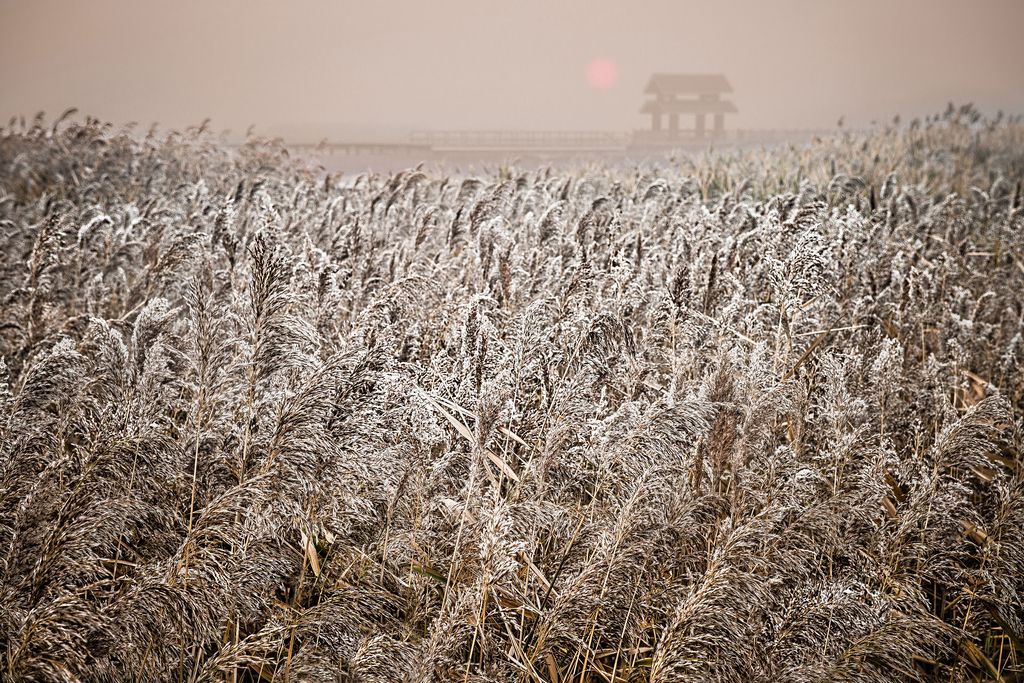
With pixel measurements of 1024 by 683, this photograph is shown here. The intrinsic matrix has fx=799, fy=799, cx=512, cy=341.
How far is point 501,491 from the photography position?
3.45m

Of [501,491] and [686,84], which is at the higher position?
[686,84]

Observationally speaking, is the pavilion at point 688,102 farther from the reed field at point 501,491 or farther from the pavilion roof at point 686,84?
the reed field at point 501,491

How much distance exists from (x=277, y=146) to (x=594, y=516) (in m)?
13.0

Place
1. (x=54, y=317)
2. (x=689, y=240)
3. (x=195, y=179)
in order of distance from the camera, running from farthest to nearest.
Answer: (x=195, y=179), (x=689, y=240), (x=54, y=317)

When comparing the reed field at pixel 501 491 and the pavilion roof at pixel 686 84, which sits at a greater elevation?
the pavilion roof at pixel 686 84

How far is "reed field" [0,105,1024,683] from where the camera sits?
7.74ft

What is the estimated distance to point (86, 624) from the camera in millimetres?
2086

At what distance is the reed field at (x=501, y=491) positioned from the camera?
2359 mm

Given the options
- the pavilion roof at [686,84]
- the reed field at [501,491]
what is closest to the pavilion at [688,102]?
the pavilion roof at [686,84]

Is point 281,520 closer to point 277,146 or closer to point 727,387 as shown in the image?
point 727,387

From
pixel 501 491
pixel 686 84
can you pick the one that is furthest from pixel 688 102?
pixel 501 491

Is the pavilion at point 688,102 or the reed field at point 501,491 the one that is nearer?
the reed field at point 501,491

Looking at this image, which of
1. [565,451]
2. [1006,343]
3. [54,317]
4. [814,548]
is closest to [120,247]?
[54,317]

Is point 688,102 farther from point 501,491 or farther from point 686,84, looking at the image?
point 501,491
